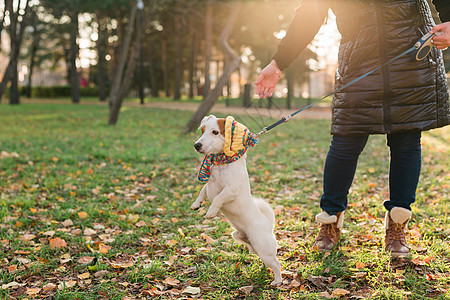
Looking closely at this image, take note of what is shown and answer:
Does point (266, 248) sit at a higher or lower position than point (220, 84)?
lower

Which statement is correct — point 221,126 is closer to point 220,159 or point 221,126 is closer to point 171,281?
point 220,159

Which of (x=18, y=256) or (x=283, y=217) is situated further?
(x=283, y=217)

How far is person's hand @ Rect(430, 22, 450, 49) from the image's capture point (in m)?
2.28

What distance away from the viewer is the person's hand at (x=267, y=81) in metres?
2.62

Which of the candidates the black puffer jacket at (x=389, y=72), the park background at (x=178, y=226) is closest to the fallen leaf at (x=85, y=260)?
the park background at (x=178, y=226)

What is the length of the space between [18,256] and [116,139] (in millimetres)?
6337

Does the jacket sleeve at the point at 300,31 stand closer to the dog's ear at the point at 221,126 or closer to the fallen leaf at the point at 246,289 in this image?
the dog's ear at the point at 221,126

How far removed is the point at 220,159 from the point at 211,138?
15 cm

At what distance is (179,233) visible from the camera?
3480mm

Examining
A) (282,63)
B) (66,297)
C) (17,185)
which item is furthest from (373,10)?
(17,185)

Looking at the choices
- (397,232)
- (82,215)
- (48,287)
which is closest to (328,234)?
(397,232)

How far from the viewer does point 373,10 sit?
243 cm

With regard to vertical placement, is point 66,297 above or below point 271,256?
below

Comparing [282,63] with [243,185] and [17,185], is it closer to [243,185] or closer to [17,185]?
[243,185]
